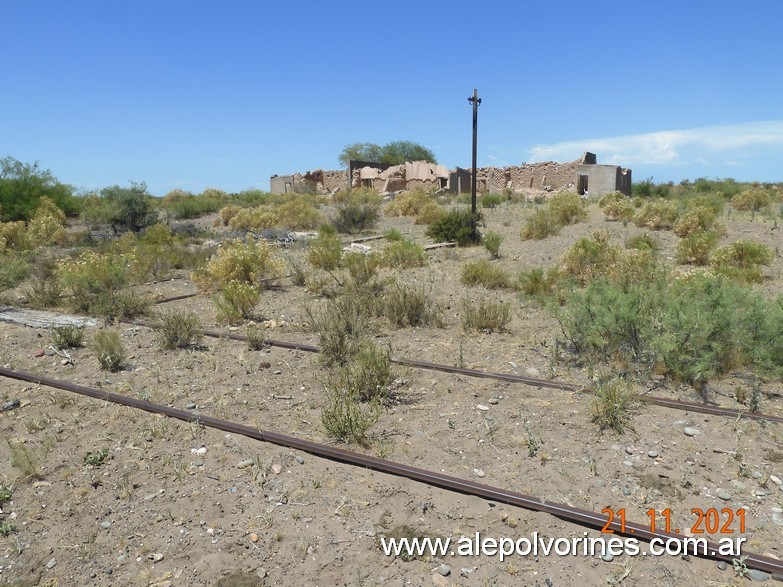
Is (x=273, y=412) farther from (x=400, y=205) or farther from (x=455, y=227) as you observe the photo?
(x=400, y=205)

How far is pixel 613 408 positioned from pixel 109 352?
644 cm

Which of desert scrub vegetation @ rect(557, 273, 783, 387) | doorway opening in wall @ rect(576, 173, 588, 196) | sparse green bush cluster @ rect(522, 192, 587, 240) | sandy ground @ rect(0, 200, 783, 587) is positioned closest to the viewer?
sandy ground @ rect(0, 200, 783, 587)

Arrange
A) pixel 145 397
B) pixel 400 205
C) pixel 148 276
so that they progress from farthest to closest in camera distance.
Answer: pixel 400 205 → pixel 148 276 → pixel 145 397

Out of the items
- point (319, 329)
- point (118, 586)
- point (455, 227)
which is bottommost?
point (118, 586)

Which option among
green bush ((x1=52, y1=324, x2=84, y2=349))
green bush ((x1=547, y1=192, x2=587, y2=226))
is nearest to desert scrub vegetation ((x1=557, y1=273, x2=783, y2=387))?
green bush ((x1=52, y1=324, x2=84, y2=349))

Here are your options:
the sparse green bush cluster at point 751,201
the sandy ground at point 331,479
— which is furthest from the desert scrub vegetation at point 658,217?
the sandy ground at point 331,479

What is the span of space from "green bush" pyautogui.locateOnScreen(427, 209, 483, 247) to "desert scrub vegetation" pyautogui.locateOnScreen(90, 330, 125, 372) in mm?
12492

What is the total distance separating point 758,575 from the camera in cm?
355

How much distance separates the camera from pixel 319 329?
8.81 metres

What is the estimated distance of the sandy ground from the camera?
3891mm

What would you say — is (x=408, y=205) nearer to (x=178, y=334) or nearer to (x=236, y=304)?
(x=236, y=304)

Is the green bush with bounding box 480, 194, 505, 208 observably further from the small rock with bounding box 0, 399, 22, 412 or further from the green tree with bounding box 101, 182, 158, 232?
the small rock with bounding box 0, 399, 22, 412

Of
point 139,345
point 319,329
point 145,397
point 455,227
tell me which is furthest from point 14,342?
point 455,227

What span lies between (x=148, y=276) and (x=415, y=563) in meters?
13.0
